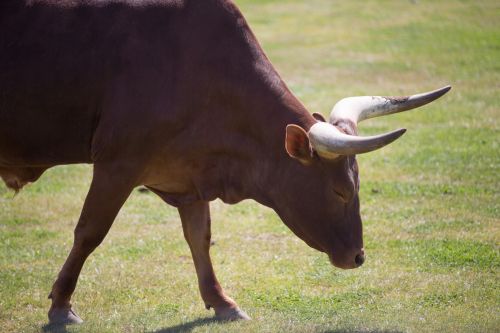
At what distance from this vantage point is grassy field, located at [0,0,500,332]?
7.42 m

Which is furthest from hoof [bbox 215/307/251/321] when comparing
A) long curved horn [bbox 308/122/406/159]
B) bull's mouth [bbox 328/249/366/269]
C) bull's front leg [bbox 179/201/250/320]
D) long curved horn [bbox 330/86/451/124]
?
long curved horn [bbox 330/86/451/124]

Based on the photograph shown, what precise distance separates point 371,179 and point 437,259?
3.15 meters

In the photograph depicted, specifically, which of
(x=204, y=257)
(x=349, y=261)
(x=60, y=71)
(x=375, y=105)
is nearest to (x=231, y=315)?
(x=204, y=257)

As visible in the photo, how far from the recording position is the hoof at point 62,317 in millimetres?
7285

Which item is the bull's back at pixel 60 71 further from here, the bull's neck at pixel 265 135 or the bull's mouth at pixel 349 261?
the bull's mouth at pixel 349 261

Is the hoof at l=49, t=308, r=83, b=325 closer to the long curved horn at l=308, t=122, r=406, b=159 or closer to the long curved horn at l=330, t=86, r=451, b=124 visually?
the long curved horn at l=308, t=122, r=406, b=159

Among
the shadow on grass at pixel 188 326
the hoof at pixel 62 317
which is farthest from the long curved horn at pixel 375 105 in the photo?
the hoof at pixel 62 317

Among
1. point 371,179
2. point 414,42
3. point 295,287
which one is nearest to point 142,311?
point 295,287

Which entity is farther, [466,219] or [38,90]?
[466,219]

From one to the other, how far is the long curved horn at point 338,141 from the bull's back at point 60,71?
1.61 meters

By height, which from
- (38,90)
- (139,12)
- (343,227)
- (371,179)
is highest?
(139,12)

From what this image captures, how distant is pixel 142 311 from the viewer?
7668 mm

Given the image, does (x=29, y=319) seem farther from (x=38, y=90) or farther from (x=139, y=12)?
(x=139, y=12)

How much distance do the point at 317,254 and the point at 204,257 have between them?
1862 millimetres
